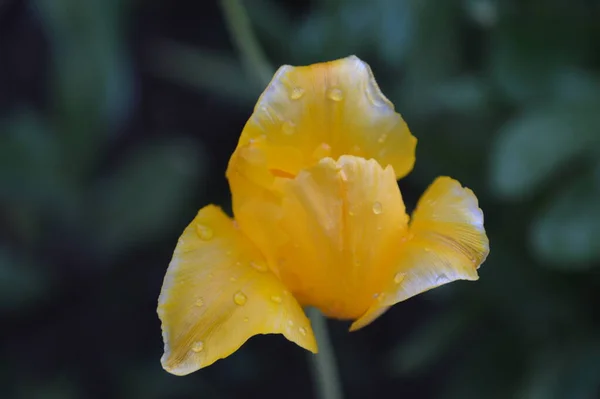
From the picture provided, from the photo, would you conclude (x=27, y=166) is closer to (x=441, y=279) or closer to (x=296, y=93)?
(x=296, y=93)

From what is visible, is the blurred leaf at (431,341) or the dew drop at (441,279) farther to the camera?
the blurred leaf at (431,341)

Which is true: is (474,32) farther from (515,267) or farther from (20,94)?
(20,94)

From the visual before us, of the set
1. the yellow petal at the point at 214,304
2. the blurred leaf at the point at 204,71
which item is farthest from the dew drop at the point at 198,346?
the blurred leaf at the point at 204,71

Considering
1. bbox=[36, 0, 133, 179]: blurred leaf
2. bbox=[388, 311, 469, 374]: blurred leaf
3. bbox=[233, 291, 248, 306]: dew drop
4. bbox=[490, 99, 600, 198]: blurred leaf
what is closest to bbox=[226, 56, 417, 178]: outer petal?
bbox=[233, 291, 248, 306]: dew drop

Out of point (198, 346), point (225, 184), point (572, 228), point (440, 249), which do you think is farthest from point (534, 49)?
point (198, 346)

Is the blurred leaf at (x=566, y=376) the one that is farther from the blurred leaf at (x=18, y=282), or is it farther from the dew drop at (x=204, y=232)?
the blurred leaf at (x=18, y=282)

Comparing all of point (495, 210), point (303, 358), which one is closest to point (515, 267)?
point (495, 210)

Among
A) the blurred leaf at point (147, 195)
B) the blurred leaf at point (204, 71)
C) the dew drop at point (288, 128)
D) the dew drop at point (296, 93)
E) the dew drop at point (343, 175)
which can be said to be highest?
the dew drop at point (296, 93)
